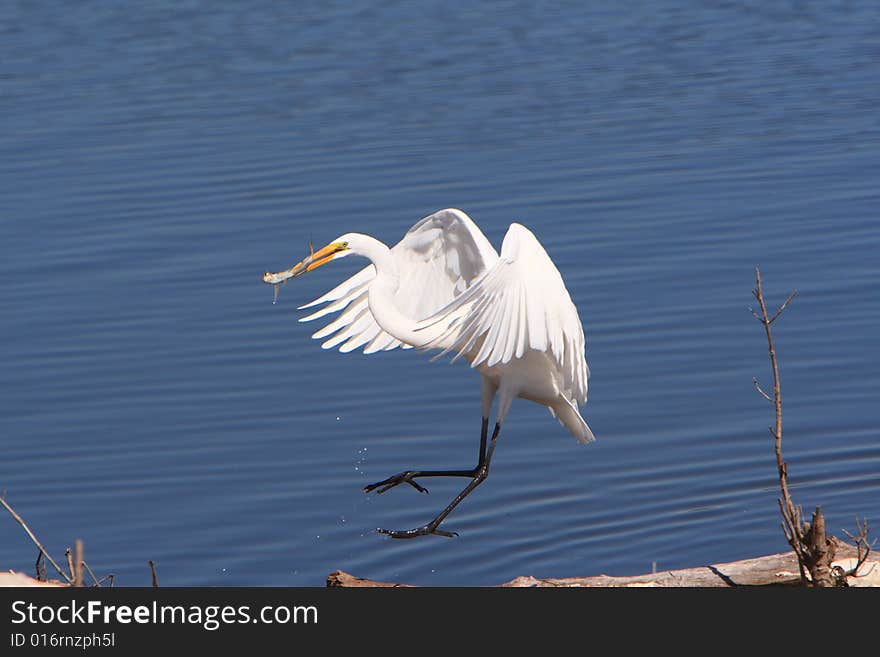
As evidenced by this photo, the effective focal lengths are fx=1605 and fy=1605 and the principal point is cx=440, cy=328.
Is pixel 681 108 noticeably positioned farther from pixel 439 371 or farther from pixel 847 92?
pixel 439 371

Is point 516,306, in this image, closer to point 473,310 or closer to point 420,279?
point 473,310

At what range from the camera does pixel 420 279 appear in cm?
813

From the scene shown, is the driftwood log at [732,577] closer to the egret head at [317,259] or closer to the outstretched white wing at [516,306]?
the outstretched white wing at [516,306]

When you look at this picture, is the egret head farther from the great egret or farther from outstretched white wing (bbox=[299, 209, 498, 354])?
outstretched white wing (bbox=[299, 209, 498, 354])

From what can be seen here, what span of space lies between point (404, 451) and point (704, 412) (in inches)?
73.0

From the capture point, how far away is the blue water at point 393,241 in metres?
8.72

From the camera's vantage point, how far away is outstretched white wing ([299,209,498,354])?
7.86 metres

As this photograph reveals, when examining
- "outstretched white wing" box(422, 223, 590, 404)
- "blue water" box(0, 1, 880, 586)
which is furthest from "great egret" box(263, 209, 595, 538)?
"blue water" box(0, 1, 880, 586)

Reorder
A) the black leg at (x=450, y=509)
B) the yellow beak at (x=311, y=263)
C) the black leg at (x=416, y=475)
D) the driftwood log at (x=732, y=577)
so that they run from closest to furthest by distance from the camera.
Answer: the driftwood log at (x=732, y=577) → the yellow beak at (x=311, y=263) → the black leg at (x=450, y=509) → the black leg at (x=416, y=475)

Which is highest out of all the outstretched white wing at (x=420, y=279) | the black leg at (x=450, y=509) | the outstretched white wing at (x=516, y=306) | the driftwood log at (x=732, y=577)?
the outstretched white wing at (x=420, y=279)

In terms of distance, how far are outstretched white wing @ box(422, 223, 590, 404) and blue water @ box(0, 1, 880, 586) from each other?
156 centimetres

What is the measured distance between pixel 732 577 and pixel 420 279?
95.6 inches

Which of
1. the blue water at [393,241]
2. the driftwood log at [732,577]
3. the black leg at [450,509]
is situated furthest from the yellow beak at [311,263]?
the blue water at [393,241]

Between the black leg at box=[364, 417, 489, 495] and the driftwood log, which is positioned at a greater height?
the black leg at box=[364, 417, 489, 495]
